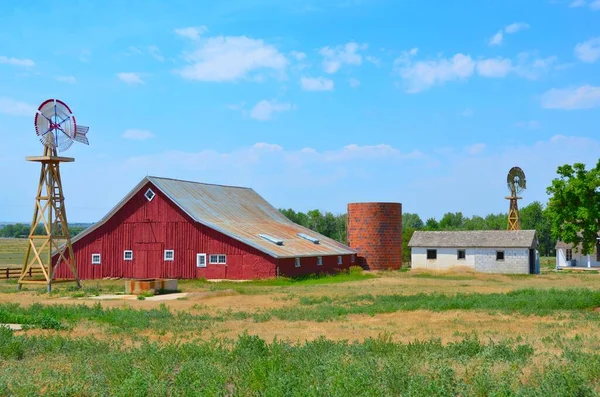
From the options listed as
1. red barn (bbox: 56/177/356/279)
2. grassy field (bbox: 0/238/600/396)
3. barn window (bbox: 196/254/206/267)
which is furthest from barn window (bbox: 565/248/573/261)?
grassy field (bbox: 0/238/600/396)

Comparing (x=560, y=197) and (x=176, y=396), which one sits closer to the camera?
(x=176, y=396)

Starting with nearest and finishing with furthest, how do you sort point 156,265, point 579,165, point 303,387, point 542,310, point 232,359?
point 303,387 → point 232,359 → point 542,310 → point 579,165 → point 156,265

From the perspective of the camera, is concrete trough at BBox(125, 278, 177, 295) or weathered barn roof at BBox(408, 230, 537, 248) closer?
concrete trough at BBox(125, 278, 177, 295)

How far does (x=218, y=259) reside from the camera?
144 feet

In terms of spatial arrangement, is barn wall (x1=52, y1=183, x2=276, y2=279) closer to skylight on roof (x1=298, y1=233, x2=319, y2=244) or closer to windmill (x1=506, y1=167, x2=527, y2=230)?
skylight on roof (x1=298, y1=233, x2=319, y2=244)

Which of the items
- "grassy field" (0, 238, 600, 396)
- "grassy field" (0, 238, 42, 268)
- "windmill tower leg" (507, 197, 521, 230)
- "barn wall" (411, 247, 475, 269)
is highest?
"windmill tower leg" (507, 197, 521, 230)

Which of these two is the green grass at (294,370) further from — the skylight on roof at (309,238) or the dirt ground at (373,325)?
the skylight on roof at (309,238)

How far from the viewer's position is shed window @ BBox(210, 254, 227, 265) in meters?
43.7

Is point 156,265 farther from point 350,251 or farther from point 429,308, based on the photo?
point 429,308

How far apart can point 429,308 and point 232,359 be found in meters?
13.1

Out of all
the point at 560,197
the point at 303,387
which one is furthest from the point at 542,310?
the point at 303,387

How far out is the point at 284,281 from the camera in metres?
41.6

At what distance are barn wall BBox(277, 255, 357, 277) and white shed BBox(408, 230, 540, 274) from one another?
21.4 ft

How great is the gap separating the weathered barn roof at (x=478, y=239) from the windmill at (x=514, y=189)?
12.0 metres
